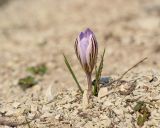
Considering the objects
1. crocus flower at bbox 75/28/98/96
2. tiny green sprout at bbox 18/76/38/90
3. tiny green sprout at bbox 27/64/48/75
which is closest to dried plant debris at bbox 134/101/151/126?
crocus flower at bbox 75/28/98/96

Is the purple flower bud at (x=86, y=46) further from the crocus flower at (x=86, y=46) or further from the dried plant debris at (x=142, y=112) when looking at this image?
the dried plant debris at (x=142, y=112)

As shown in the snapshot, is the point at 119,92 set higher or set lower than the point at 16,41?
lower

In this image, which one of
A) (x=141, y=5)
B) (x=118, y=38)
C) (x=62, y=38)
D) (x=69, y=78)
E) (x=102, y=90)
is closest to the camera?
(x=102, y=90)

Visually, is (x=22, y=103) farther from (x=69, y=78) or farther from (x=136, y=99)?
(x=69, y=78)

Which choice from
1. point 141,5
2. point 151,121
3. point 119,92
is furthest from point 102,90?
point 141,5

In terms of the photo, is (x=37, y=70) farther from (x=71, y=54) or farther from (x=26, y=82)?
(x=71, y=54)

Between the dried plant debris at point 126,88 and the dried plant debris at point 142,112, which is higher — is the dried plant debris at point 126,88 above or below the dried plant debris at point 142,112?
above

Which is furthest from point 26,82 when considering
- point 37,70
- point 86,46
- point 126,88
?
point 86,46

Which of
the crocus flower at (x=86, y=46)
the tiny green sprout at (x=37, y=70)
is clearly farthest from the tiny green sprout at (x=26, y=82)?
the crocus flower at (x=86, y=46)

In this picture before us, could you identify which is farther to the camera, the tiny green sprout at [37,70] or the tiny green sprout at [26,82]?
the tiny green sprout at [37,70]
